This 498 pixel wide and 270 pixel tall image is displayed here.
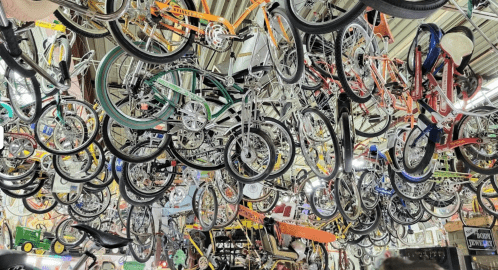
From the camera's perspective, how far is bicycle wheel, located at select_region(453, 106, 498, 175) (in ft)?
12.2

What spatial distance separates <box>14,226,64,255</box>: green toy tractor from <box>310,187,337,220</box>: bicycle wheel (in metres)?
7.47

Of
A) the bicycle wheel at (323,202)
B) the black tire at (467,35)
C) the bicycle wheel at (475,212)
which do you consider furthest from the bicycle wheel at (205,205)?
the bicycle wheel at (475,212)

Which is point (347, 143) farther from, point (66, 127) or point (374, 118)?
point (66, 127)

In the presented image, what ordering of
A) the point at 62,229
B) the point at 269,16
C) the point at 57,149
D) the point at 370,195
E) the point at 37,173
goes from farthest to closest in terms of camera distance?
the point at 62,229, the point at 370,195, the point at 37,173, the point at 57,149, the point at 269,16

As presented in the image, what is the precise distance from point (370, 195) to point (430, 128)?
354 centimetres

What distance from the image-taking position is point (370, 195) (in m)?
7.17

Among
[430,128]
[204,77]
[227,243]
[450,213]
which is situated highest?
[204,77]

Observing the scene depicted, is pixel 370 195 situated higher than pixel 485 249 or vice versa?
pixel 370 195

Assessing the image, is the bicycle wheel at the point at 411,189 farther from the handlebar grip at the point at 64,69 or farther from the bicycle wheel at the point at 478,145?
the handlebar grip at the point at 64,69

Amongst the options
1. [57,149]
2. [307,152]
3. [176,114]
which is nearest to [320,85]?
[307,152]

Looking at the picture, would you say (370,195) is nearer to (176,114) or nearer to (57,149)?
(176,114)

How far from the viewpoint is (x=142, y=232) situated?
7852 millimetres

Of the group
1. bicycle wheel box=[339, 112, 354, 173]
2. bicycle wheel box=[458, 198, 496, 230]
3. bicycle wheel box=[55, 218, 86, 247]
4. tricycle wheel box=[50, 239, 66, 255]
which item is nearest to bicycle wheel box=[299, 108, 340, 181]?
bicycle wheel box=[339, 112, 354, 173]

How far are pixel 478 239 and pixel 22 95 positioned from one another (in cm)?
834
